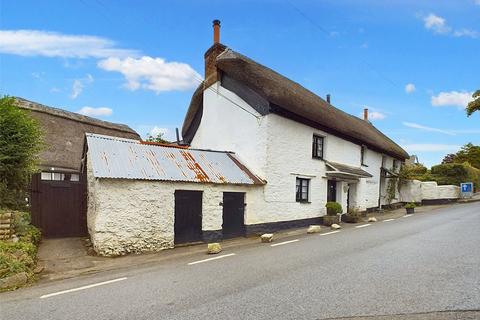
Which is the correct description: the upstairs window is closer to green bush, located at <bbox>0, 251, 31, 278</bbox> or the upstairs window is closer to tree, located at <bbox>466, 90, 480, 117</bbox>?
tree, located at <bbox>466, 90, 480, 117</bbox>

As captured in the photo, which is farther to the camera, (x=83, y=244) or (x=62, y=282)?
(x=83, y=244)

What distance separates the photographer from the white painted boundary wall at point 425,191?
1073 inches

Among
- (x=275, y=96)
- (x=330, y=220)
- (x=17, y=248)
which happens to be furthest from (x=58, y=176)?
(x=330, y=220)

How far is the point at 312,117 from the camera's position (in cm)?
1664

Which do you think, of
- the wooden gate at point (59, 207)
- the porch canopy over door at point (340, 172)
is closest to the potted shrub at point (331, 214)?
the porch canopy over door at point (340, 172)

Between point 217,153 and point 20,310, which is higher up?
point 217,153

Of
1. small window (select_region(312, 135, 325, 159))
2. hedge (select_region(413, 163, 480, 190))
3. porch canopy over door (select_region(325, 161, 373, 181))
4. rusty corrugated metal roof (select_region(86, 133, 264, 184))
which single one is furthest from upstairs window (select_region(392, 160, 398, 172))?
rusty corrugated metal roof (select_region(86, 133, 264, 184))

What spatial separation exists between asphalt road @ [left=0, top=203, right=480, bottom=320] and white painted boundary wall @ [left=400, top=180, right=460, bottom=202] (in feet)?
62.3

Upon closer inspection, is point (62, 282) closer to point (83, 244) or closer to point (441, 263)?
point (83, 244)

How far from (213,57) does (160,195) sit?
28.3ft

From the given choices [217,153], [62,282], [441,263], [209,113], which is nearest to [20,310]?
[62,282]

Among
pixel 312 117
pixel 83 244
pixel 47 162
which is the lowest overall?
pixel 83 244

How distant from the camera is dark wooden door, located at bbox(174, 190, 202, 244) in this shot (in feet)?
40.6

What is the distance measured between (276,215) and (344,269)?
7.70 meters
